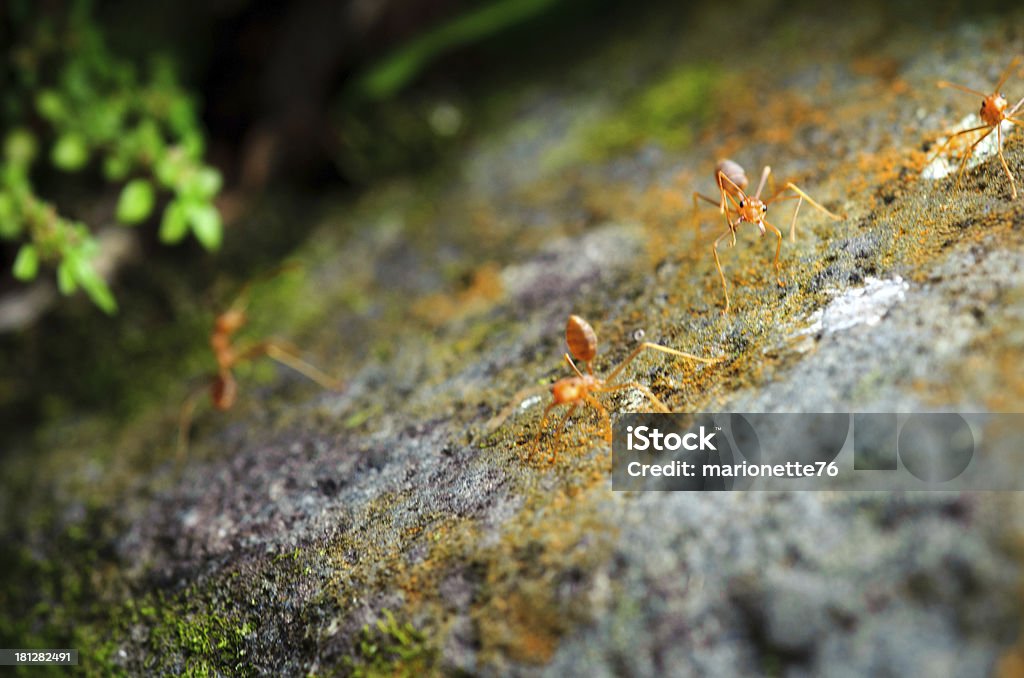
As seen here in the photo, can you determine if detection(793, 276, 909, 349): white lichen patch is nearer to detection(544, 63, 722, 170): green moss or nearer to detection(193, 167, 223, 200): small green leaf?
detection(544, 63, 722, 170): green moss

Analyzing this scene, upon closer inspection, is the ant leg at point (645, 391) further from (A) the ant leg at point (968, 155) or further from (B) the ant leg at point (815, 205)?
(A) the ant leg at point (968, 155)

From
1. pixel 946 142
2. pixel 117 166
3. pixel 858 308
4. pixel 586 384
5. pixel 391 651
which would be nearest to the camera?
pixel 391 651

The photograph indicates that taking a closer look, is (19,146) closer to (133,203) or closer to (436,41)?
(133,203)

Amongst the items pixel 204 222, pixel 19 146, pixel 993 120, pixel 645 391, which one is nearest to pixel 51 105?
pixel 19 146

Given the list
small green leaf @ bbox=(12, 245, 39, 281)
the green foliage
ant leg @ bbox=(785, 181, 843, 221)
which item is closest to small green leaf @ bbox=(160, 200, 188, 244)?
the green foliage

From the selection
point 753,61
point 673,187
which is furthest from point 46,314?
point 753,61
